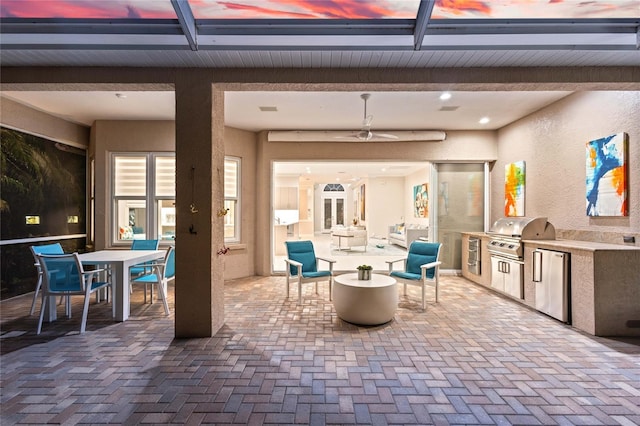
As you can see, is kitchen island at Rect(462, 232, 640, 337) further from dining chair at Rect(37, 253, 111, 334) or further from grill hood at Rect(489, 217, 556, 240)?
dining chair at Rect(37, 253, 111, 334)

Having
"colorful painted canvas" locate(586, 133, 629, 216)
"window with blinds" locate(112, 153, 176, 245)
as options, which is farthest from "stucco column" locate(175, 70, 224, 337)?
"colorful painted canvas" locate(586, 133, 629, 216)

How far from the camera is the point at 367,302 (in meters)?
3.61

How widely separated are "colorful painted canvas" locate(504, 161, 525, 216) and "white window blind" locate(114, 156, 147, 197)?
6962 millimetres

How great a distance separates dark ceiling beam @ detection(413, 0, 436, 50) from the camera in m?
2.29

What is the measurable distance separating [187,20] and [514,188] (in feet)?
19.0

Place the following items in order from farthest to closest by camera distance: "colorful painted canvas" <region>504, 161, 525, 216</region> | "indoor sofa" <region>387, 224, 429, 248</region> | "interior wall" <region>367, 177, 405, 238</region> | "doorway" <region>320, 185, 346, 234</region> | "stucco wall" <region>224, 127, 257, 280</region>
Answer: "doorway" <region>320, 185, 346, 234</region>, "interior wall" <region>367, 177, 405, 238</region>, "indoor sofa" <region>387, 224, 429, 248</region>, "stucco wall" <region>224, 127, 257, 280</region>, "colorful painted canvas" <region>504, 161, 525, 216</region>

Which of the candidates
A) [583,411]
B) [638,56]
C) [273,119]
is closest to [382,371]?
[583,411]

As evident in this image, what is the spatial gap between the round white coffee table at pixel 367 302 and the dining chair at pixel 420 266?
691 mm

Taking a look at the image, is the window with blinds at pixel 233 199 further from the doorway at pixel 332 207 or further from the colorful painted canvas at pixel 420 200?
the doorway at pixel 332 207

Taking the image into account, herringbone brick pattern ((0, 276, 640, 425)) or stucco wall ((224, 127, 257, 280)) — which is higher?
stucco wall ((224, 127, 257, 280))

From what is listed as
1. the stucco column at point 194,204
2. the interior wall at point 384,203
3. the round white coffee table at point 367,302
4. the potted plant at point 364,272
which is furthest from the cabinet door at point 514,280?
the interior wall at point 384,203

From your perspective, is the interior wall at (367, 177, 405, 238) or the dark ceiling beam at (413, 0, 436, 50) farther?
the interior wall at (367, 177, 405, 238)

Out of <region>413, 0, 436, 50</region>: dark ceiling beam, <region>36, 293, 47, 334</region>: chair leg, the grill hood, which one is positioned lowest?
<region>36, 293, 47, 334</region>: chair leg

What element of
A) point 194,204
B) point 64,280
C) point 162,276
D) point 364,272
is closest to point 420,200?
point 364,272
